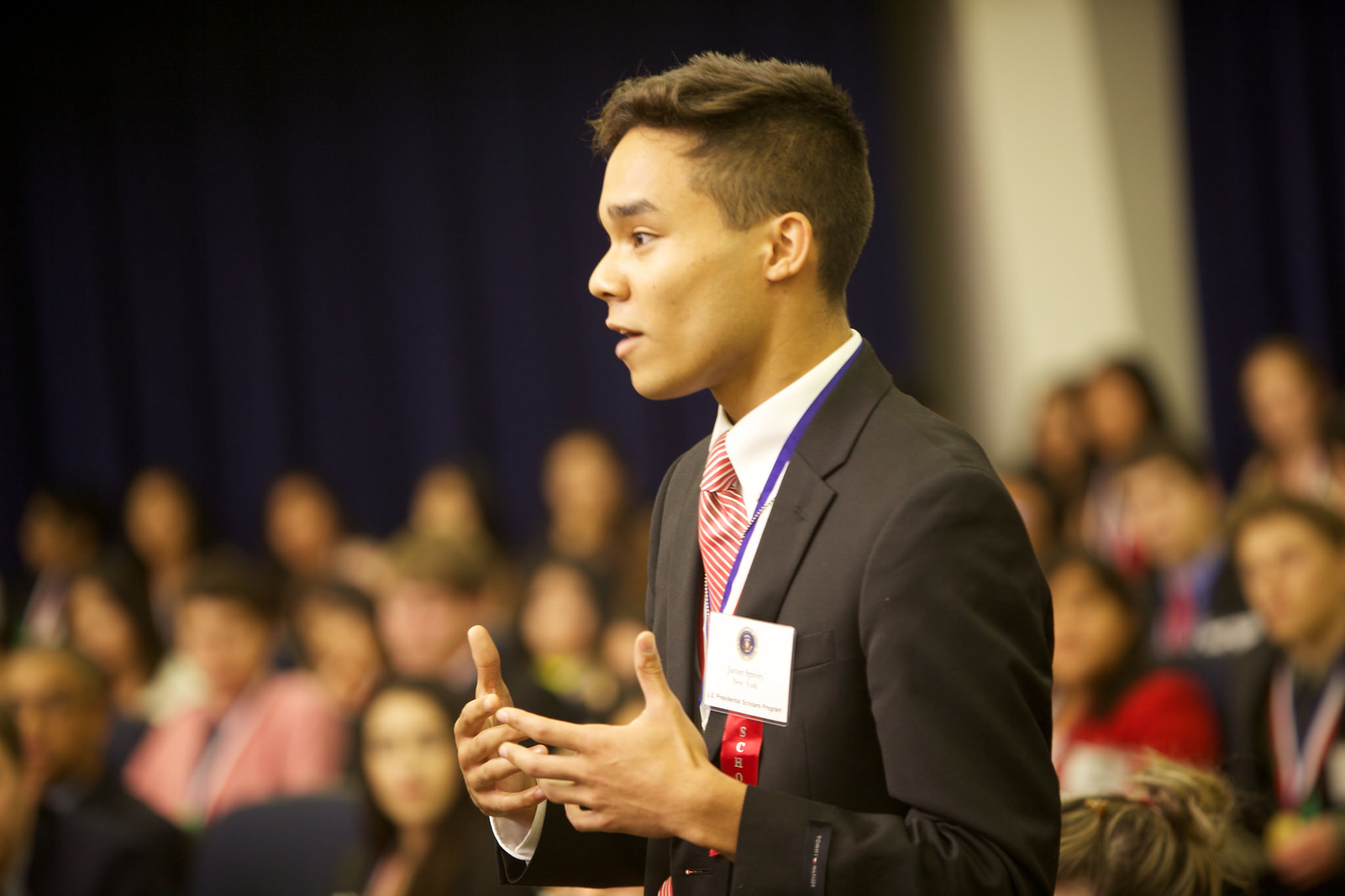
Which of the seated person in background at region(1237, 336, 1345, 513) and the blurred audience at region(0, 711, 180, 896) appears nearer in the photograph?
the blurred audience at region(0, 711, 180, 896)

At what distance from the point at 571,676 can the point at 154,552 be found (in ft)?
9.86

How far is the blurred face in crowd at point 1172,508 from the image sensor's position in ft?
13.4

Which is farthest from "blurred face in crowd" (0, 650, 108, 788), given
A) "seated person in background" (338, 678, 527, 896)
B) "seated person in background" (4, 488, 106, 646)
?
"seated person in background" (4, 488, 106, 646)

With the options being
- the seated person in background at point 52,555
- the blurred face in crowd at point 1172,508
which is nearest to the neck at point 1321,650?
the blurred face in crowd at point 1172,508

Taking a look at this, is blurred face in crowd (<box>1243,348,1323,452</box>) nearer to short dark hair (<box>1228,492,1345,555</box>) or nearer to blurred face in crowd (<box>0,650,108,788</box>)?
short dark hair (<box>1228,492,1345,555</box>)

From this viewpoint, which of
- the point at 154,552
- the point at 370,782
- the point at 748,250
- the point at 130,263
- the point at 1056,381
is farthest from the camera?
the point at 130,263

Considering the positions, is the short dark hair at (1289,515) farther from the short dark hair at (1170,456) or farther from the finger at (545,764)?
the finger at (545,764)

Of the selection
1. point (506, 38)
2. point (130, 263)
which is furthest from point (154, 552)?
point (506, 38)

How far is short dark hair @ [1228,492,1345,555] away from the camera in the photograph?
3088 mm

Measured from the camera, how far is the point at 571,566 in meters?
4.23

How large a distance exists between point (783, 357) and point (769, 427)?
0.07 metres

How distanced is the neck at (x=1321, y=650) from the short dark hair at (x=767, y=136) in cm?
234

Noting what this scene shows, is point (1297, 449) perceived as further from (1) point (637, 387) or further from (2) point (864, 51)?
(1) point (637, 387)

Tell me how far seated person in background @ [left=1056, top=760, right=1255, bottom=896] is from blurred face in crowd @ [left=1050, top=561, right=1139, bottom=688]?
4.75ft
